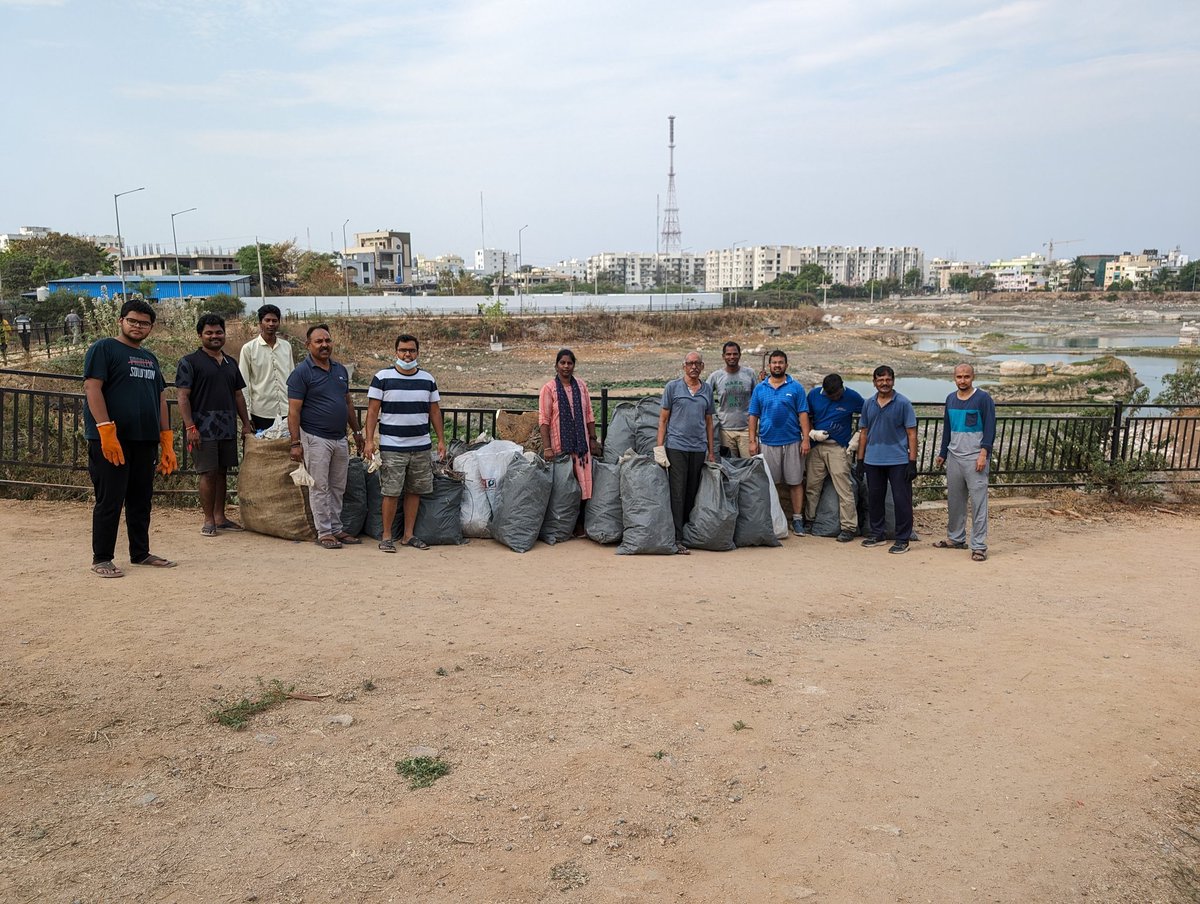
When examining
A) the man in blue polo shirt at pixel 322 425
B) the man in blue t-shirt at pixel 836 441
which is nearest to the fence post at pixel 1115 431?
the man in blue t-shirt at pixel 836 441

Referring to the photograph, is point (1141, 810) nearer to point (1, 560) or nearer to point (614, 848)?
point (614, 848)

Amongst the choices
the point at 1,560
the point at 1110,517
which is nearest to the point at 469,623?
the point at 1,560

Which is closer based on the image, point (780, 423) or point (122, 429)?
point (122, 429)

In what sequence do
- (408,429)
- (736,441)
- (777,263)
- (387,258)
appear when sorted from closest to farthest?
(408,429) < (736,441) < (387,258) < (777,263)

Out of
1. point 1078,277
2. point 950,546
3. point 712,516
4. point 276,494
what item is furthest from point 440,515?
point 1078,277

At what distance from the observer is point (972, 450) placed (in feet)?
22.6

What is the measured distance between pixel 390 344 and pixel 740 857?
147 feet

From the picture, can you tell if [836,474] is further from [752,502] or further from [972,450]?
[972,450]

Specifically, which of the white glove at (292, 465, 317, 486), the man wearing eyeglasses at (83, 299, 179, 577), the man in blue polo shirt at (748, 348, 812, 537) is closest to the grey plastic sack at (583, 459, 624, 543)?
the man in blue polo shirt at (748, 348, 812, 537)

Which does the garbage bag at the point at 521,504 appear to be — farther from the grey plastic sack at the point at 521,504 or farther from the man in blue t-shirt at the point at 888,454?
the man in blue t-shirt at the point at 888,454

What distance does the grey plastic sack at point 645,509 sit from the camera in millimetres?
6527

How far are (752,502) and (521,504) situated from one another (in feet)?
6.35

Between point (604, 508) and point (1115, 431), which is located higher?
point (1115, 431)

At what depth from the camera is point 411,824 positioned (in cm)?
293
